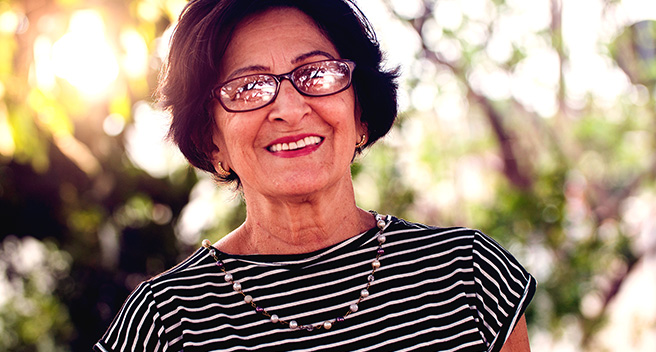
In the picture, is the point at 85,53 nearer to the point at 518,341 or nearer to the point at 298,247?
the point at 298,247

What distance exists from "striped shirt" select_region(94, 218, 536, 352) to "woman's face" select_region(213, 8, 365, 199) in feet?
0.84

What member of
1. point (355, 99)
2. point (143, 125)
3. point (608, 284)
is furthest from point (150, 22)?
point (608, 284)

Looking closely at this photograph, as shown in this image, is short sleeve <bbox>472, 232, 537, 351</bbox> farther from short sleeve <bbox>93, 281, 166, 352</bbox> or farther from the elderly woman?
short sleeve <bbox>93, 281, 166, 352</bbox>

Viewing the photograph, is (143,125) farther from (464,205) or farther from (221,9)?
(464,205)

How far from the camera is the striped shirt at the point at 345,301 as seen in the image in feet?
5.36

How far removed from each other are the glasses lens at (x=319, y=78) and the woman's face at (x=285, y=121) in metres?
0.02

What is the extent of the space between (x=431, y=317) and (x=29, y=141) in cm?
179

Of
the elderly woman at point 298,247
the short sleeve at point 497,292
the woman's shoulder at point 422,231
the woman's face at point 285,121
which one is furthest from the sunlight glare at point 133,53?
the short sleeve at point 497,292

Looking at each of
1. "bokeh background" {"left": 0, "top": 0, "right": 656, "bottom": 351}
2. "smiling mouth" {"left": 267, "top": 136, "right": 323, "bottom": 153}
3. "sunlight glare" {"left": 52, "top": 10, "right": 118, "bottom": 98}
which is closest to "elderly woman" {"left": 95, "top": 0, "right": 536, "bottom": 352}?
"smiling mouth" {"left": 267, "top": 136, "right": 323, "bottom": 153}

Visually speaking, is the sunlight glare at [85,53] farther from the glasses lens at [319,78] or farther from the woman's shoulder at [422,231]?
the woman's shoulder at [422,231]

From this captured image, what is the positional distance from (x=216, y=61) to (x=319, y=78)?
32cm

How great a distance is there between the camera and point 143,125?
4.52 meters

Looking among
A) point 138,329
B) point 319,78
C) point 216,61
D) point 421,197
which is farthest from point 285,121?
point 421,197

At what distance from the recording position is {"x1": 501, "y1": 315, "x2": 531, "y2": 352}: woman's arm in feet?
5.79
